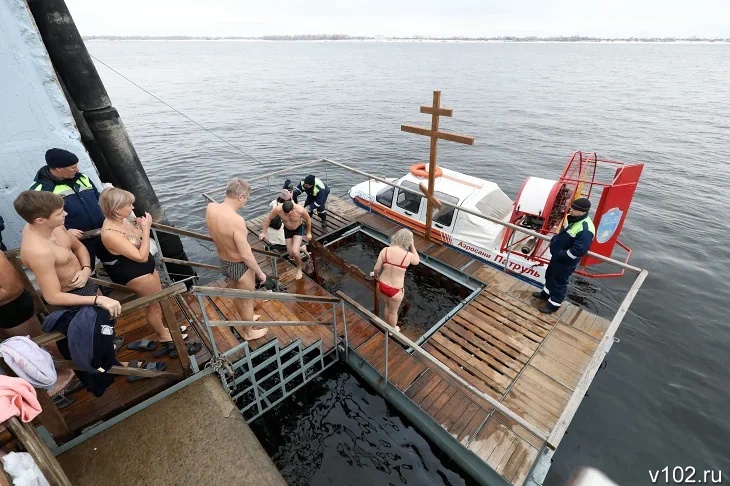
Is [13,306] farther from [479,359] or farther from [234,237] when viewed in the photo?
[479,359]

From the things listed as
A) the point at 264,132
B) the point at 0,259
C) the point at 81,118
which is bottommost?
the point at 264,132

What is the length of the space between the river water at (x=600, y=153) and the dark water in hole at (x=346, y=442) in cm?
234

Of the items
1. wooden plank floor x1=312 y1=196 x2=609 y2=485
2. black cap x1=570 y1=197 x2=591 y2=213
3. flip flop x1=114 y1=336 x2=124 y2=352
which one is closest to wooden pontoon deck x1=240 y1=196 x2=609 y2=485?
wooden plank floor x1=312 y1=196 x2=609 y2=485

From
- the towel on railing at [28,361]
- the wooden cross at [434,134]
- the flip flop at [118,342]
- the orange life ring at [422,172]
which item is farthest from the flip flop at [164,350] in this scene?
the orange life ring at [422,172]

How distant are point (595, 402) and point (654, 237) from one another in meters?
11.1

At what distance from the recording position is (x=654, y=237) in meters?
14.5

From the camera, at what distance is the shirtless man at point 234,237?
439 cm

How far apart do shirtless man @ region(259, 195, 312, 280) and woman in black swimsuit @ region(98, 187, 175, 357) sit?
2.96 metres

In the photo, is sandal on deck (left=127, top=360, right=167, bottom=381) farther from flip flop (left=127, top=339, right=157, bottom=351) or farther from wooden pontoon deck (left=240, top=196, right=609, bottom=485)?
wooden pontoon deck (left=240, top=196, right=609, bottom=485)

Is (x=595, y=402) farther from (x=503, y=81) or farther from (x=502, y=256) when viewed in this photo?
(x=503, y=81)

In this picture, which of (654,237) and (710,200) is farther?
(710,200)

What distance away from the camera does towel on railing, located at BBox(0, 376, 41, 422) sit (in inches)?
87.3

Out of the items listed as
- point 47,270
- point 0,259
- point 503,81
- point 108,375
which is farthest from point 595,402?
point 503,81

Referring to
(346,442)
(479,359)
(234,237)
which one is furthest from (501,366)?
(234,237)
